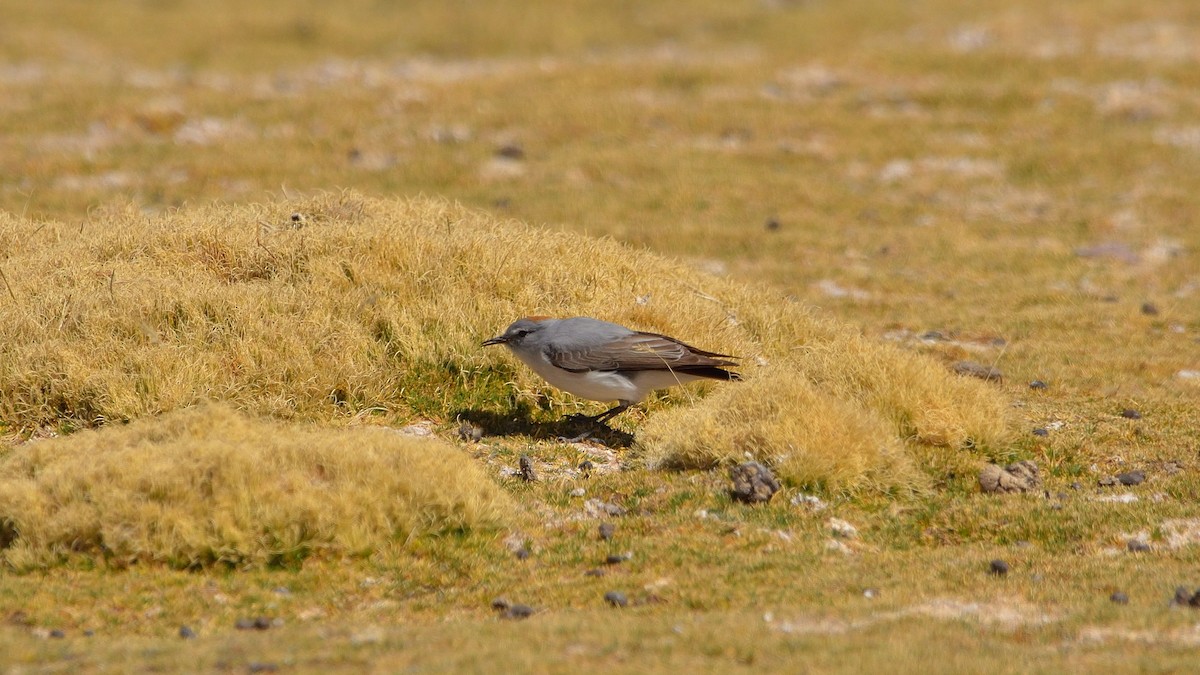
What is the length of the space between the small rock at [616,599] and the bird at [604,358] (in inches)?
119

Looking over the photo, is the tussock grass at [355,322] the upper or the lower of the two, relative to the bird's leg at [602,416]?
upper

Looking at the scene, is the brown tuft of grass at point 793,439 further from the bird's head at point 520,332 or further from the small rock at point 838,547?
the bird's head at point 520,332

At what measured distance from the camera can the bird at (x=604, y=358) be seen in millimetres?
10836

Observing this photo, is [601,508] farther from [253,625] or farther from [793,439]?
[253,625]

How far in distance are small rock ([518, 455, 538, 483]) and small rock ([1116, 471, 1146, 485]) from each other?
4.77 meters

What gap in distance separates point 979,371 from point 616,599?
24.7 ft

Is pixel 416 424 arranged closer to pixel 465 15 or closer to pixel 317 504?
pixel 317 504

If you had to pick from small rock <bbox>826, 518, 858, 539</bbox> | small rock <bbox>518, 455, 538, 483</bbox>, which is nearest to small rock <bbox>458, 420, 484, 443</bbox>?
small rock <bbox>518, 455, 538, 483</bbox>

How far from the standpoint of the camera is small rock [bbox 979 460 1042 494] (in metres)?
10.4

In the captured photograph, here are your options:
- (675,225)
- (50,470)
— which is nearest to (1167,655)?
(50,470)

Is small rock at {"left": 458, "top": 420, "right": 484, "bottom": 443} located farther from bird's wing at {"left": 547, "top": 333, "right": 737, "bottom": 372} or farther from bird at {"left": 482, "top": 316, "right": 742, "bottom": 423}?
bird's wing at {"left": 547, "top": 333, "right": 737, "bottom": 372}

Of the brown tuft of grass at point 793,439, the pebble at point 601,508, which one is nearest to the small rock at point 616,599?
the pebble at point 601,508

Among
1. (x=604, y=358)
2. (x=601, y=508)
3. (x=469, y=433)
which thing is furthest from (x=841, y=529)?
(x=469, y=433)

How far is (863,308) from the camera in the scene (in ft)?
57.9
